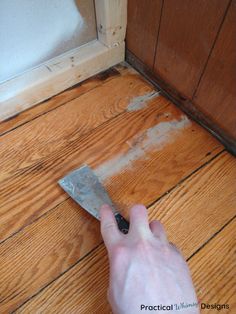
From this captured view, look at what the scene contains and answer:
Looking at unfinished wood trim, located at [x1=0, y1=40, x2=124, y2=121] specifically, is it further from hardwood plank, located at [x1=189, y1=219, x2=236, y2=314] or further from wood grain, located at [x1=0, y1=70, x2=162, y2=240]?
hardwood plank, located at [x1=189, y1=219, x2=236, y2=314]

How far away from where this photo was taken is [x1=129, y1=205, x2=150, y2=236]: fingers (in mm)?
457

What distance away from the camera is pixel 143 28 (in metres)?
0.69

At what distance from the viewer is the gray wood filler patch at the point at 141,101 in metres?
0.72

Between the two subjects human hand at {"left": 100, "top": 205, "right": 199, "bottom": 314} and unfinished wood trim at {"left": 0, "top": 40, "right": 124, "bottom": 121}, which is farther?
unfinished wood trim at {"left": 0, "top": 40, "right": 124, "bottom": 121}

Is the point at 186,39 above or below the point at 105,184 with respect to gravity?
above

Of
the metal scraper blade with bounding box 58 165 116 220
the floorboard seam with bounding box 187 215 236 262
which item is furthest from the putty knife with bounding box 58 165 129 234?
the floorboard seam with bounding box 187 215 236 262

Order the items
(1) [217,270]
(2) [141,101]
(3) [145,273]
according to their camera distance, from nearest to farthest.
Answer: (3) [145,273] < (1) [217,270] < (2) [141,101]

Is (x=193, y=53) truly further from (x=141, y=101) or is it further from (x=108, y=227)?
(x=108, y=227)

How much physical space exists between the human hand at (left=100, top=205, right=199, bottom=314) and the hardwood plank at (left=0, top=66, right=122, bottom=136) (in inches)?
15.1

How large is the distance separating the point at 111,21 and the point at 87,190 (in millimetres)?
420

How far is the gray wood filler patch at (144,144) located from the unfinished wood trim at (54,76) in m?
0.24

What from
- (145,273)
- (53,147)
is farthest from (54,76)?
(145,273)

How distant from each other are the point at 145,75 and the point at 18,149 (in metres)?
0.39

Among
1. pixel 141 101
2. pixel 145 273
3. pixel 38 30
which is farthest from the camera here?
pixel 141 101
